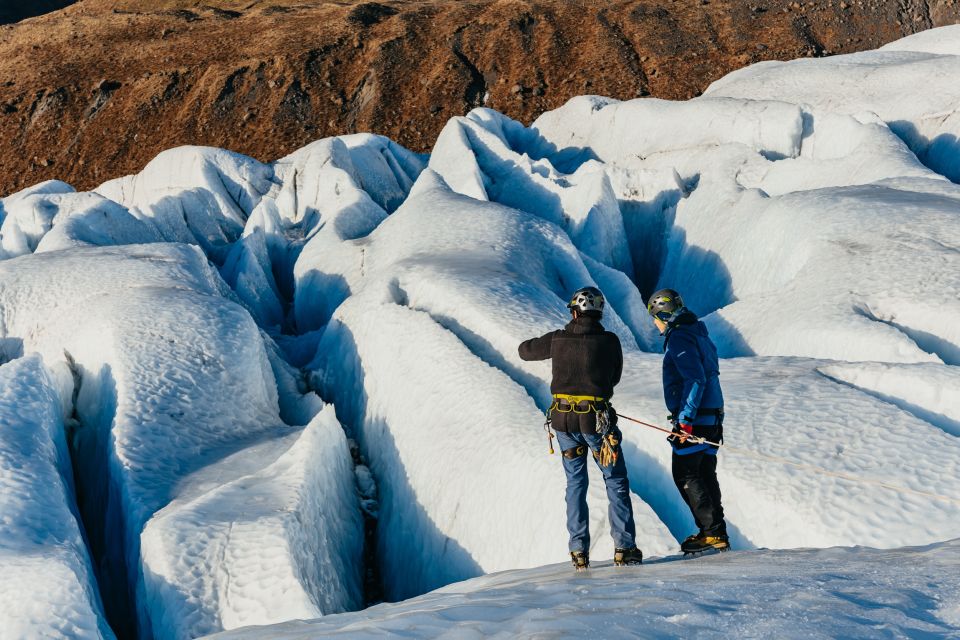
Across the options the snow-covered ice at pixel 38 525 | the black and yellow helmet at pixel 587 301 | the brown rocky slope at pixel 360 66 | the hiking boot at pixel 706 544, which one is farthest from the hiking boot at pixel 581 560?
the brown rocky slope at pixel 360 66

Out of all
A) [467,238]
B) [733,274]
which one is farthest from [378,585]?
[733,274]

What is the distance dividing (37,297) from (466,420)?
7077mm

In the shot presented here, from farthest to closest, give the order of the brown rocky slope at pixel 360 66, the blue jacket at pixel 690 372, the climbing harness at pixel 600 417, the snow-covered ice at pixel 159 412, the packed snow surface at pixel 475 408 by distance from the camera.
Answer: the brown rocky slope at pixel 360 66
the snow-covered ice at pixel 159 412
the packed snow surface at pixel 475 408
the blue jacket at pixel 690 372
the climbing harness at pixel 600 417

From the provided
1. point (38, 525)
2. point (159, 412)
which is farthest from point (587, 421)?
point (159, 412)

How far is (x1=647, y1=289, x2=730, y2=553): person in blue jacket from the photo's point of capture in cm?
561

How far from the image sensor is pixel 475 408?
8.80 metres

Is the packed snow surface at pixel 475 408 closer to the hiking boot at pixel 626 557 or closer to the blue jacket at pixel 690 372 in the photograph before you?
the hiking boot at pixel 626 557

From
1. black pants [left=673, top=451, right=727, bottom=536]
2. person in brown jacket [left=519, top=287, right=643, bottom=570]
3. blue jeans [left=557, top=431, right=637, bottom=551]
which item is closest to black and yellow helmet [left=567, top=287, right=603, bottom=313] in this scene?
person in brown jacket [left=519, top=287, right=643, bottom=570]

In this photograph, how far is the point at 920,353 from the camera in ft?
29.5

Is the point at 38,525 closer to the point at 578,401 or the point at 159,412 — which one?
the point at 159,412

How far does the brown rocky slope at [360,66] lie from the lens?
3672cm

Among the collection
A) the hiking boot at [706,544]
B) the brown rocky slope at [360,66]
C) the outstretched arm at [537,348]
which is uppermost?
the brown rocky slope at [360,66]

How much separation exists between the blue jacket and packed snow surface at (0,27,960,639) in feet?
2.92

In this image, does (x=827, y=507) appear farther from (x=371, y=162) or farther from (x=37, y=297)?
(x=371, y=162)
